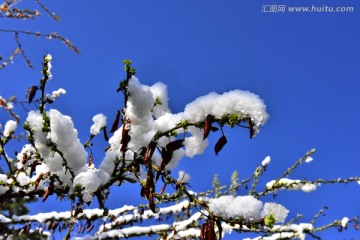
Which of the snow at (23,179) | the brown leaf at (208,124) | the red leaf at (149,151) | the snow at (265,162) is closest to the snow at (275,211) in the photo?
the brown leaf at (208,124)

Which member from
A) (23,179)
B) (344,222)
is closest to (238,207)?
(23,179)

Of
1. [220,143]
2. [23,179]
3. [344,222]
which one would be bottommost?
[220,143]

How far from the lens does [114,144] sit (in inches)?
82.5

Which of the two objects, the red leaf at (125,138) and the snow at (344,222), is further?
the snow at (344,222)

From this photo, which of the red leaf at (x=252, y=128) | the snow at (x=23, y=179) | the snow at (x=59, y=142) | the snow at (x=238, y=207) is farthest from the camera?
the snow at (x=23, y=179)

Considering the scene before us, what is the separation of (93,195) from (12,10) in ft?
10.9

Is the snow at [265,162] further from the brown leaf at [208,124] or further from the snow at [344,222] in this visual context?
the brown leaf at [208,124]

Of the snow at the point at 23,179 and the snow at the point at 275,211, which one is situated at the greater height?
the snow at the point at 23,179

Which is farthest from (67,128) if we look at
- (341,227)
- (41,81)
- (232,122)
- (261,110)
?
(341,227)

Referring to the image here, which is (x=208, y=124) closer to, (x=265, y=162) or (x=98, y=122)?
(x=98, y=122)

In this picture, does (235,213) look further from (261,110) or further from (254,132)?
(261,110)

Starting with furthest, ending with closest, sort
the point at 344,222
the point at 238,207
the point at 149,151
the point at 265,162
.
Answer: the point at 344,222, the point at 265,162, the point at 149,151, the point at 238,207

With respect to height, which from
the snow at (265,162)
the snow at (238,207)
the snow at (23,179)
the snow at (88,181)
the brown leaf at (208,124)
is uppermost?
the snow at (265,162)

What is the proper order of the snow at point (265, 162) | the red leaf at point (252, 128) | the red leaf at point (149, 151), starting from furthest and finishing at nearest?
1. the snow at point (265, 162)
2. the red leaf at point (149, 151)
3. the red leaf at point (252, 128)
